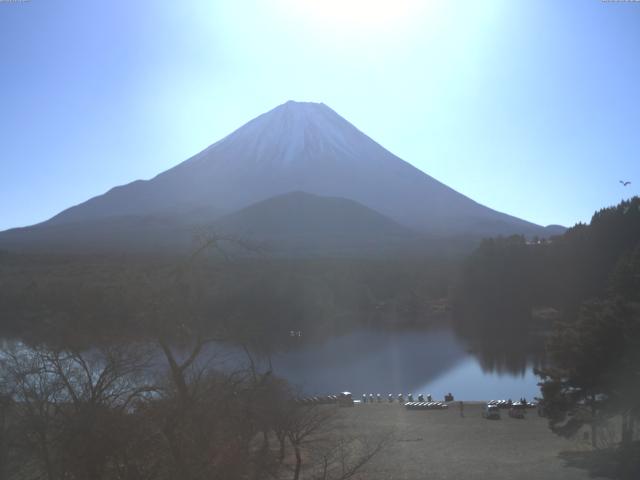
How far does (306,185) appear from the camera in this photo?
195 feet

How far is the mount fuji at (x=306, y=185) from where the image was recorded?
51750 millimetres

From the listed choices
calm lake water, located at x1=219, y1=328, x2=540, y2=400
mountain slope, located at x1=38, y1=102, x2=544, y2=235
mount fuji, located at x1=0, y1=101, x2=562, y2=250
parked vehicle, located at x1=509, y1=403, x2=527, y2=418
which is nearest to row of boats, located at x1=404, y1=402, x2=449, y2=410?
parked vehicle, located at x1=509, y1=403, x2=527, y2=418

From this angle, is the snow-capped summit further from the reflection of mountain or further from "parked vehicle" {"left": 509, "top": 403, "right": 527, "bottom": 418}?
"parked vehicle" {"left": 509, "top": 403, "right": 527, "bottom": 418}

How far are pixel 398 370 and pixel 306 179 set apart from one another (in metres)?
44.6

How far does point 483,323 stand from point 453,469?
19.2m

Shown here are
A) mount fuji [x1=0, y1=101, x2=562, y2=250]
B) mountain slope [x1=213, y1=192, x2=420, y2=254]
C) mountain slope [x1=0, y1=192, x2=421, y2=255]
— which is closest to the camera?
mountain slope [x1=0, y1=192, x2=421, y2=255]

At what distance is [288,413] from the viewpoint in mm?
5473

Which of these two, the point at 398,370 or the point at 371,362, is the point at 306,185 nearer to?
the point at 371,362

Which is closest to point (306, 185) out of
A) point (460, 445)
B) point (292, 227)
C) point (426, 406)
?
point (292, 227)

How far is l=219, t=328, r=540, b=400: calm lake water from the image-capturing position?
48.1 ft

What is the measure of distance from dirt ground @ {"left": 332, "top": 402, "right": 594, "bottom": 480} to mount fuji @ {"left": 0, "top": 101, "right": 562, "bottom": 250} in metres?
34.9

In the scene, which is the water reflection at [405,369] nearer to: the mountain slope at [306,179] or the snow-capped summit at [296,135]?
the mountain slope at [306,179]

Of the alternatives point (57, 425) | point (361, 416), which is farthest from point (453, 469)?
point (57, 425)

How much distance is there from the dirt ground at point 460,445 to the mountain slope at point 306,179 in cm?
4040
